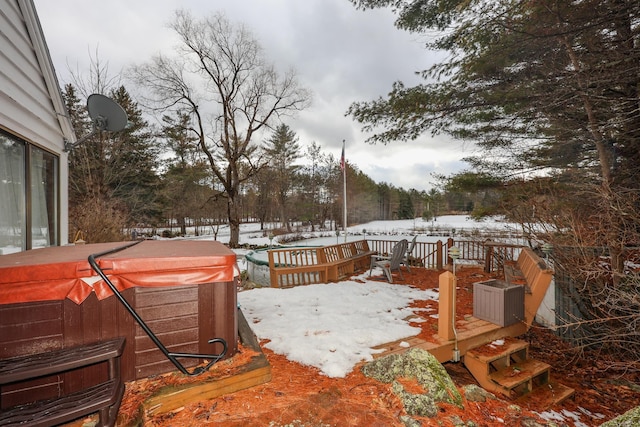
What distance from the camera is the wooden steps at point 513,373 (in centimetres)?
305

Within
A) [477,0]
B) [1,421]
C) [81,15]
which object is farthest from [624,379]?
[81,15]

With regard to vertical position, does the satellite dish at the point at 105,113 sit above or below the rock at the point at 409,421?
above

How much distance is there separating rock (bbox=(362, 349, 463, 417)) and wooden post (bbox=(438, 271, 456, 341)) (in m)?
0.79

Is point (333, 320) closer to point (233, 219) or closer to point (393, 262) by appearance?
point (393, 262)

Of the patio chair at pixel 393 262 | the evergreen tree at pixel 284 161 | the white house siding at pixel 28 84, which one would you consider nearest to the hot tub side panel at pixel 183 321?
the white house siding at pixel 28 84

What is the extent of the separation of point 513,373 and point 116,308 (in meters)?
4.27

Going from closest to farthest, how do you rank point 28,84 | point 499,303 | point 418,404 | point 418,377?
1. point 418,404
2. point 418,377
3. point 28,84
4. point 499,303

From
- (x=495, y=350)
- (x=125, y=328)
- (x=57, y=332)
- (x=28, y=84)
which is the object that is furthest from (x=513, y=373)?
Answer: (x=28, y=84)

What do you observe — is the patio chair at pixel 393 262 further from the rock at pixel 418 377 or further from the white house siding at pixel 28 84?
the white house siding at pixel 28 84

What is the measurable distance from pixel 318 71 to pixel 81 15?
835cm

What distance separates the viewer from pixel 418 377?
2350mm

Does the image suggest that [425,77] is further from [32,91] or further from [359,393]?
[32,91]

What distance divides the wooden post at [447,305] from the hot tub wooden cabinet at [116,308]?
96.9 inches

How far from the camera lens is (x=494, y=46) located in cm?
496
